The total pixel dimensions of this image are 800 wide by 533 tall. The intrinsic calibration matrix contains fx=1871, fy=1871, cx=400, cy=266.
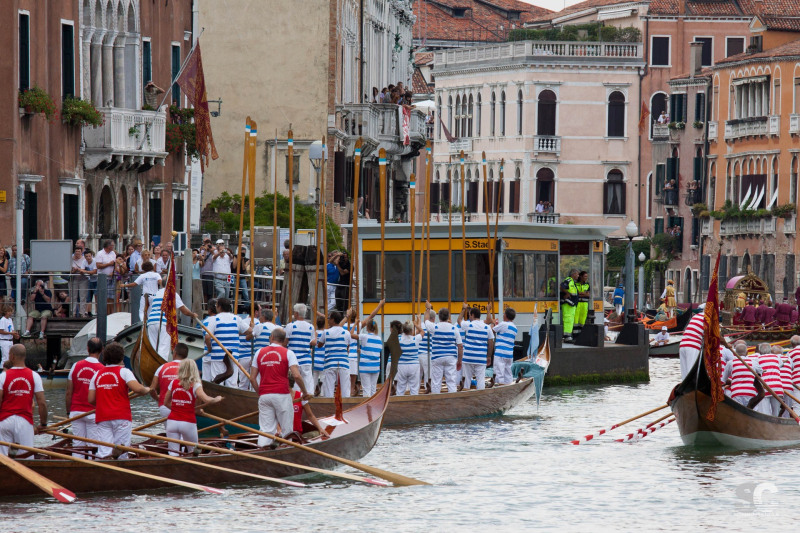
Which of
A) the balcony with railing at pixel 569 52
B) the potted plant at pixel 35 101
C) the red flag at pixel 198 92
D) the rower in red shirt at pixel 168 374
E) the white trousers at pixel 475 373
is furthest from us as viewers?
the balcony with railing at pixel 569 52

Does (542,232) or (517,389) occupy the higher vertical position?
(542,232)

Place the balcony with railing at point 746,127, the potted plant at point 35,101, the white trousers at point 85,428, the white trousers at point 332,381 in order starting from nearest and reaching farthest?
the white trousers at point 85,428 → the white trousers at point 332,381 → the potted plant at point 35,101 → the balcony with railing at point 746,127

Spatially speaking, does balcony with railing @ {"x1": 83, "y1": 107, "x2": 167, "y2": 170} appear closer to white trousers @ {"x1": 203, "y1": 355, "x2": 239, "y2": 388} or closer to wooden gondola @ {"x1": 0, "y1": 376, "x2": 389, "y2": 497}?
white trousers @ {"x1": 203, "y1": 355, "x2": 239, "y2": 388}

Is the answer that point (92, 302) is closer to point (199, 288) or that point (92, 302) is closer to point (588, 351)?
point (199, 288)

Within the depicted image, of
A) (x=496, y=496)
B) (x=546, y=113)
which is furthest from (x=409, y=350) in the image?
(x=546, y=113)

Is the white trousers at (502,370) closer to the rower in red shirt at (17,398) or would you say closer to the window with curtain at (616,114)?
the rower in red shirt at (17,398)

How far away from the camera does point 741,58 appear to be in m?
70.9

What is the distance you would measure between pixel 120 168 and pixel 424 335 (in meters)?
10.00

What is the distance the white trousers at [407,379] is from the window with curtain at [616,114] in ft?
172

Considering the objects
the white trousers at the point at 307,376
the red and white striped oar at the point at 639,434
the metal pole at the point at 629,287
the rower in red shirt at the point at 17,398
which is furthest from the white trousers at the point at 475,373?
the metal pole at the point at 629,287

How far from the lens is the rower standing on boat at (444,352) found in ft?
88.9

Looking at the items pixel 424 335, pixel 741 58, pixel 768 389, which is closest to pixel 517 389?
pixel 424 335

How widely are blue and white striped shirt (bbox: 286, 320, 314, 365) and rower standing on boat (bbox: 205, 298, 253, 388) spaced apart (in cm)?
71

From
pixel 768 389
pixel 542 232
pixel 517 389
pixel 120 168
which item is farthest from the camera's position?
pixel 120 168
